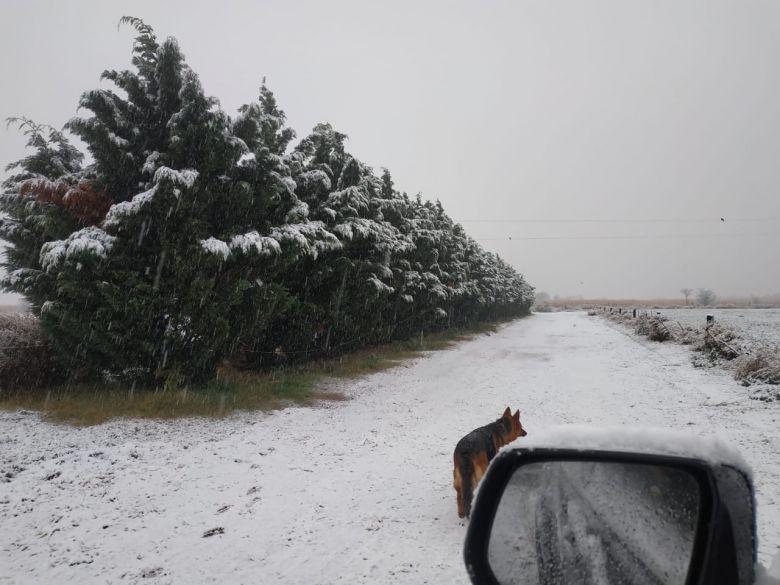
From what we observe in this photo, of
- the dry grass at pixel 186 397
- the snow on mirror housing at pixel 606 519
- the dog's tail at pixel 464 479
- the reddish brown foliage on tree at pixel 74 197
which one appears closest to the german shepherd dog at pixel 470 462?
the dog's tail at pixel 464 479

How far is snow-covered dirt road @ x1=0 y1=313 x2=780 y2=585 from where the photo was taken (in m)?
3.67

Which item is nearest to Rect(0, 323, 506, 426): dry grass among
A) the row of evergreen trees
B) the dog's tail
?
the row of evergreen trees

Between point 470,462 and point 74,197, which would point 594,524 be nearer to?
point 470,462

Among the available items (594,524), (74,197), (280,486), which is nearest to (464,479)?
(280,486)

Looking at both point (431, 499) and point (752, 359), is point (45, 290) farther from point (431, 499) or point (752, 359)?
point (752, 359)

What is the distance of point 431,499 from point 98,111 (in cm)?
1008

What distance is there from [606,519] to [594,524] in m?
0.05

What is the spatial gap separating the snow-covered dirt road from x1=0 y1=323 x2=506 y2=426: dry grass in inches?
20.9

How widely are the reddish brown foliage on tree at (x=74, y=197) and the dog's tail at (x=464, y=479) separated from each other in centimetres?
879

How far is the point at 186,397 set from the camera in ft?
29.3

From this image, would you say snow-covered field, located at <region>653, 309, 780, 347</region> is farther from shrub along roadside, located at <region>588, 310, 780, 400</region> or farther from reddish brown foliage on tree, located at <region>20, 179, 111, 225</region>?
reddish brown foliage on tree, located at <region>20, 179, 111, 225</region>

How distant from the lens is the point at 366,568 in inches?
142

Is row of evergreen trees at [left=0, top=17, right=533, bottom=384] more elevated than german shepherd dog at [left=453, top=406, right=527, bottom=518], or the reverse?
row of evergreen trees at [left=0, top=17, right=533, bottom=384]

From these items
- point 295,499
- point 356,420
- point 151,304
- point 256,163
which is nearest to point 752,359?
point 356,420
